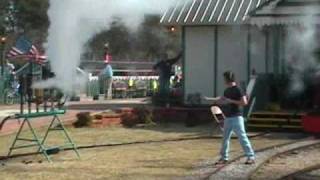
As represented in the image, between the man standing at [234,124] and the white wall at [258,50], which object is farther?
the white wall at [258,50]

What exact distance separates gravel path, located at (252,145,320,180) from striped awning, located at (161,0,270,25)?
8.73 m

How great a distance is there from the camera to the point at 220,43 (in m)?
25.8

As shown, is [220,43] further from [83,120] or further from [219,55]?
[83,120]

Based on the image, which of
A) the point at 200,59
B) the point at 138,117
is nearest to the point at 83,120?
the point at 138,117

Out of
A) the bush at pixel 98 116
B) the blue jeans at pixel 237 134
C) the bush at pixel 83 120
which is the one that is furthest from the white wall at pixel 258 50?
the blue jeans at pixel 237 134

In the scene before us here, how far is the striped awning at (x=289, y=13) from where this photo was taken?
71.8ft

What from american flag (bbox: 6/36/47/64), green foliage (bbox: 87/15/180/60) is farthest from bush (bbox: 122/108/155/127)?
american flag (bbox: 6/36/47/64)

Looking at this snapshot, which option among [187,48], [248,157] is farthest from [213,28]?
[248,157]

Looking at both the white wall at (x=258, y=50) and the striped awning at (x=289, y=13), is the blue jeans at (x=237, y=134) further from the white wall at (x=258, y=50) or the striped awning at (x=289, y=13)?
the white wall at (x=258, y=50)

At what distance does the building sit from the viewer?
24.9 m

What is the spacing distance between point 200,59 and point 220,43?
0.91 meters

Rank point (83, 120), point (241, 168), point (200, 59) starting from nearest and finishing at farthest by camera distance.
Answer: point (241, 168), point (83, 120), point (200, 59)

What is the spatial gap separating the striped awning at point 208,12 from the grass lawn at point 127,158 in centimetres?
539

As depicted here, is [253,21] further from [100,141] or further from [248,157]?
[248,157]
